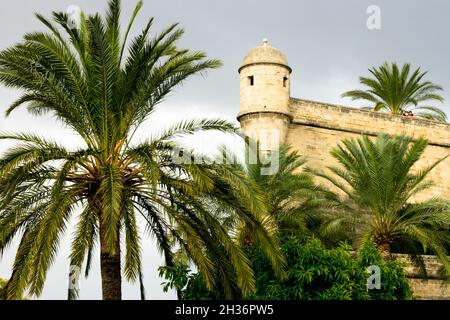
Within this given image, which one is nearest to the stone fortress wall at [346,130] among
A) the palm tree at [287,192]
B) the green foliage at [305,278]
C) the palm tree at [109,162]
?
the palm tree at [287,192]

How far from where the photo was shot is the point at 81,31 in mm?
13227

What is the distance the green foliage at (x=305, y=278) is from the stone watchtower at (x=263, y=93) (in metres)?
6.96

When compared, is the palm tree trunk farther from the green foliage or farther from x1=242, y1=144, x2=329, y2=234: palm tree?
x1=242, y1=144, x2=329, y2=234: palm tree

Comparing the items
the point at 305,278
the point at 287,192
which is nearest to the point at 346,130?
the point at 287,192

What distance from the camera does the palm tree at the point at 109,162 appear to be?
12.1m

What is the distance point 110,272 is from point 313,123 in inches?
554

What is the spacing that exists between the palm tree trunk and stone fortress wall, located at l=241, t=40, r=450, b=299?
11.1m

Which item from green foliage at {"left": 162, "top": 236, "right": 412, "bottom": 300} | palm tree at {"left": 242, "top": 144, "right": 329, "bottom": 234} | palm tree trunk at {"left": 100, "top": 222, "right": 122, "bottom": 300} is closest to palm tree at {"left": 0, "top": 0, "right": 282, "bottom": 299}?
palm tree trunk at {"left": 100, "top": 222, "right": 122, "bottom": 300}

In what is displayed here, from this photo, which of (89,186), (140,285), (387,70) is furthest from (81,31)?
(387,70)

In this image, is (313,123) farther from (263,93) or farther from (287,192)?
(287,192)

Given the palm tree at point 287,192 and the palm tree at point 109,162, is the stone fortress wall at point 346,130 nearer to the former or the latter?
the palm tree at point 287,192

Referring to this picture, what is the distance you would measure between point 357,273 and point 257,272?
2144 mm

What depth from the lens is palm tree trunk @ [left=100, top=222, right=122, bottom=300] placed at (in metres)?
12.4

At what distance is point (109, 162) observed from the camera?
1247cm
